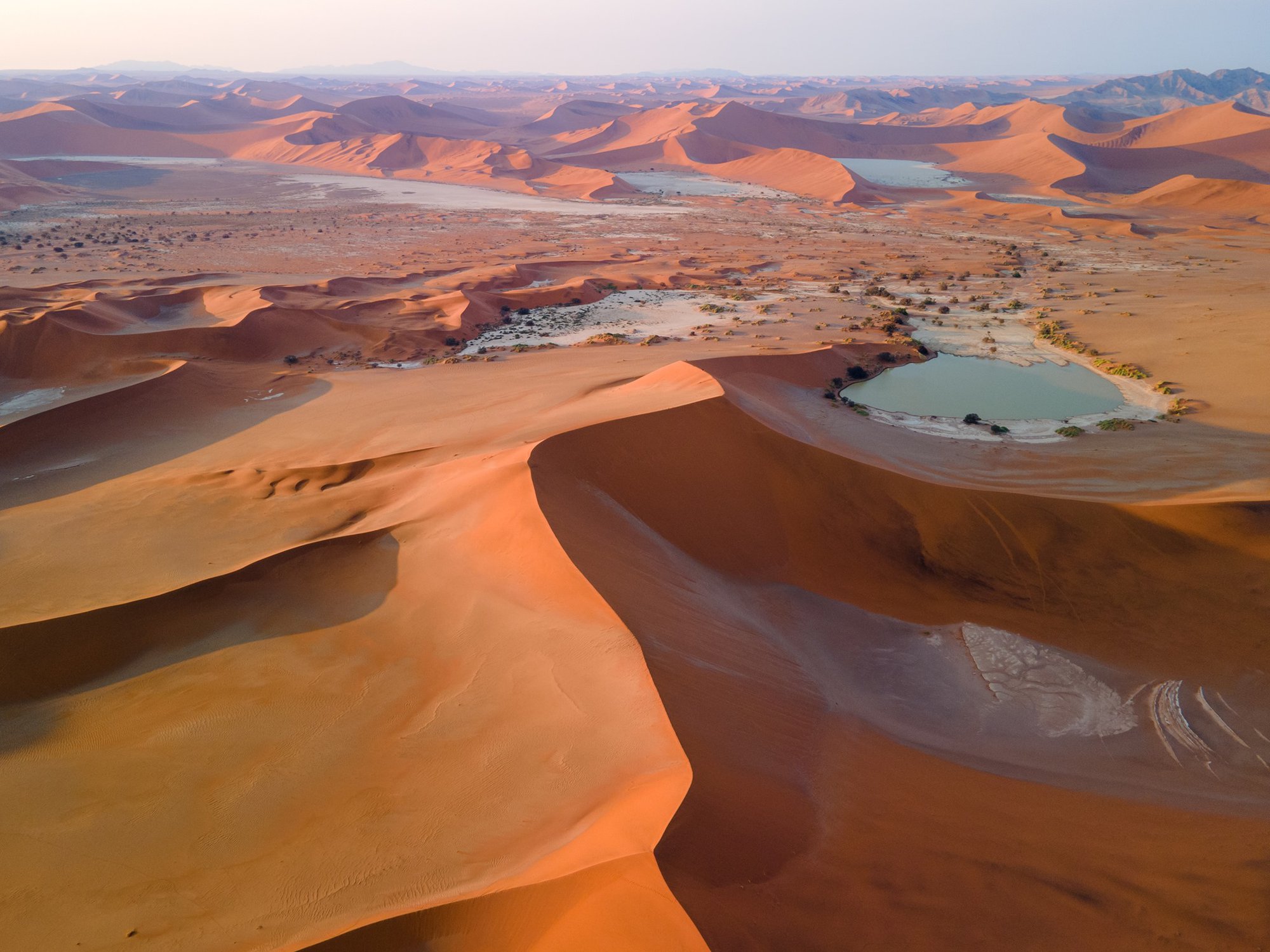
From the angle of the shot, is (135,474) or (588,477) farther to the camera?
(135,474)

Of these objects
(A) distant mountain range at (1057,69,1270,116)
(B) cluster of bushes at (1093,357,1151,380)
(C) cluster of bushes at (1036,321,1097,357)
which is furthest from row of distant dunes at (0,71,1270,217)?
(A) distant mountain range at (1057,69,1270,116)

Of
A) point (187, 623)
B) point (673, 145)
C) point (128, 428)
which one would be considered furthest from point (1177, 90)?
point (187, 623)

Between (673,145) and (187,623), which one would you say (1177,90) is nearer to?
(673,145)

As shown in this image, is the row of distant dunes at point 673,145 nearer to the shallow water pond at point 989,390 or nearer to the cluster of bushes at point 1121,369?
the cluster of bushes at point 1121,369

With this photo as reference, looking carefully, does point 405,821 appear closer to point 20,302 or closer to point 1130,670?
point 1130,670

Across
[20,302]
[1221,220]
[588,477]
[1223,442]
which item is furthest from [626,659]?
[1221,220]

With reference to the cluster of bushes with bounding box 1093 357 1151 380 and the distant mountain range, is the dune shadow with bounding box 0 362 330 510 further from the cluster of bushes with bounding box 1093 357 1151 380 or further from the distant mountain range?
the distant mountain range

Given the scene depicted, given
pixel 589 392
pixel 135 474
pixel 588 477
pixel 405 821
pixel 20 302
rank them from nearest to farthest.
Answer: pixel 405 821 < pixel 588 477 < pixel 135 474 < pixel 589 392 < pixel 20 302
